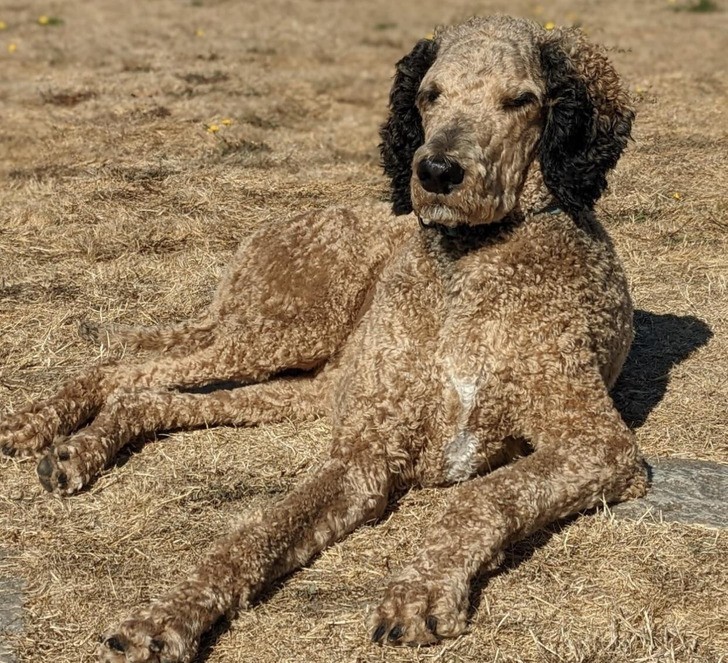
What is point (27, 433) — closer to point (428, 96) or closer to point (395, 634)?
point (395, 634)

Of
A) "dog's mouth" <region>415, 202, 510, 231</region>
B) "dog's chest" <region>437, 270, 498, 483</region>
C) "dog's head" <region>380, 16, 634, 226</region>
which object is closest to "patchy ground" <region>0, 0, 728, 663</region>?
"dog's chest" <region>437, 270, 498, 483</region>

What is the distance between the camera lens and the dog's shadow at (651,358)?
4.92 metres

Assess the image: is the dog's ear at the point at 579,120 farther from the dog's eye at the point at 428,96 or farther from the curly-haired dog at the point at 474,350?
the dog's eye at the point at 428,96

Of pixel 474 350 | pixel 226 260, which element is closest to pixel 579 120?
pixel 474 350

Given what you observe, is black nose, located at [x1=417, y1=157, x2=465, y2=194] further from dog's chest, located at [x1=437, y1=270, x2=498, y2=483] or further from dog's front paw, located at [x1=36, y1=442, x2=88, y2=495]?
dog's front paw, located at [x1=36, y1=442, x2=88, y2=495]

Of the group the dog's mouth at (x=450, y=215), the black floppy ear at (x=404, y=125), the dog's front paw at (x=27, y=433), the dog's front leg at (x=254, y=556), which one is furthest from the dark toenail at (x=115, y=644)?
the black floppy ear at (x=404, y=125)

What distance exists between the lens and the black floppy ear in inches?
164

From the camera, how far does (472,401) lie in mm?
3898

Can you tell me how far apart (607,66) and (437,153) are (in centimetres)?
90

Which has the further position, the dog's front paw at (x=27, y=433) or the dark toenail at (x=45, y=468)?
the dog's front paw at (x=27, y=433)

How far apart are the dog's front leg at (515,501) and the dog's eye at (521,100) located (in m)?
1.05

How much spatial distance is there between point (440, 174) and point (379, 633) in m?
1.49

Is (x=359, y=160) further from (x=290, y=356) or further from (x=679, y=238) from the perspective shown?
(x=290, y=356)

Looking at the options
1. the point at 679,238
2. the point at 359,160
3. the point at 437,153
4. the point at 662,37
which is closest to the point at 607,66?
the point at 437,153
